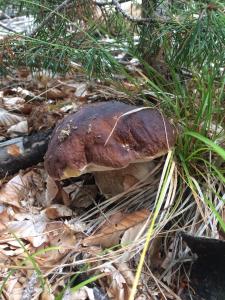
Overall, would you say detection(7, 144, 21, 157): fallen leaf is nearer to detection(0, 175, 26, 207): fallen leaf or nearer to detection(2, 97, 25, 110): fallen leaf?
detection(0, 175, 26, 207): fallen leaf

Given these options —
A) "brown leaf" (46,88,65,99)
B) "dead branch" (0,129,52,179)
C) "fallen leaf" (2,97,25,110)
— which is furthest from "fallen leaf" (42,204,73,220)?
"brown leaf" (46,88,65,99)

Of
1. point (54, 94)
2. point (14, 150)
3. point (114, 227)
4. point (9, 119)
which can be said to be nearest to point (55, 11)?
point (14, 150)

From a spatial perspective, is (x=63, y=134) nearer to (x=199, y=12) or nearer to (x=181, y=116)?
(x=181, y=116)

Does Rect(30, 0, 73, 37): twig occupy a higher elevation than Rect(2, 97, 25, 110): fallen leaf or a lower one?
higher

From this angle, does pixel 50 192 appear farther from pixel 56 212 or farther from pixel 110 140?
pixel 110 140

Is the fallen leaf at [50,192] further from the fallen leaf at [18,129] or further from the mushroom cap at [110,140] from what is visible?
the fallen leaf at [18,129]

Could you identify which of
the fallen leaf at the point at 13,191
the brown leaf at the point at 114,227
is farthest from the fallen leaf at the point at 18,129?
the brown leaf at the point at 114,227
